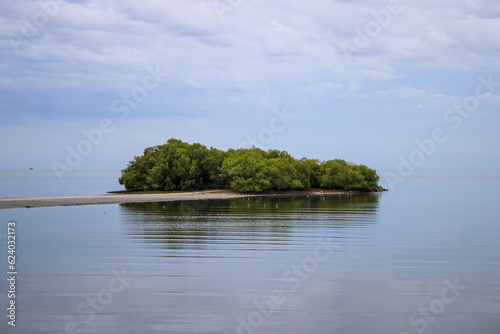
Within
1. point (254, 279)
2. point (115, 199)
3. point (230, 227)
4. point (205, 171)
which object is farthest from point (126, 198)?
point (254, 279)

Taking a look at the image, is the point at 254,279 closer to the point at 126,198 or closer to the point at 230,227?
the point at 230,227

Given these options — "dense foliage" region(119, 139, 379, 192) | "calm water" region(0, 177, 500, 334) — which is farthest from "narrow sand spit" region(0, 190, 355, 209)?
"calm water" region(0, 177, 500, 334)

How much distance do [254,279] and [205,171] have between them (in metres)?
82.5

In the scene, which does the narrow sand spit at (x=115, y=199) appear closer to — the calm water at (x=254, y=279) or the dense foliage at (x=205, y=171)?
the dense foliage at (x=205, y=171)

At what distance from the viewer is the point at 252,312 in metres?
17.9

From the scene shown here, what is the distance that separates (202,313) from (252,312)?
182 centimetres

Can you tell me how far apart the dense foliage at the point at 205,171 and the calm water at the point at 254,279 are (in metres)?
57.0

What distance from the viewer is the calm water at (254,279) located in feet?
55.2

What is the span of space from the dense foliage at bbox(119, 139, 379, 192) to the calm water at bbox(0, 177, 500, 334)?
57.0m

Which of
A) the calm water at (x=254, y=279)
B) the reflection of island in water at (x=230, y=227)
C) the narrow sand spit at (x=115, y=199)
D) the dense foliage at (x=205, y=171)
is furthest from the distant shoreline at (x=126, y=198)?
the calm water at (x=254, y=279)

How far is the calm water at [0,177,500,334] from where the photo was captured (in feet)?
55.2

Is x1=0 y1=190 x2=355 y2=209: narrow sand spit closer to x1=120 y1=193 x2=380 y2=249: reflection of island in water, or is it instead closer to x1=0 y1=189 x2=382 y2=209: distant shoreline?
x1=0 y1=189 x2=382 y2=209: distant shoreline

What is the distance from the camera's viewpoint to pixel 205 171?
343 ft

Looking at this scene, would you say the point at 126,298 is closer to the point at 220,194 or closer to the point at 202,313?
the point at 202,313
